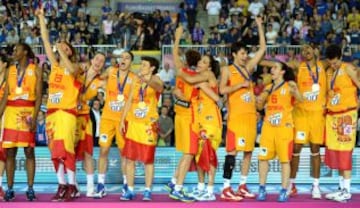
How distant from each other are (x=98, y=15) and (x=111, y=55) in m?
3.91

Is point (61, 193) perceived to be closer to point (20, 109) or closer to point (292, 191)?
point (20, 109)

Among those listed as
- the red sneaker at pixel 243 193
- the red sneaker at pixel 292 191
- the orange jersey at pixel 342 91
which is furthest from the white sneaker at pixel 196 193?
the orange jersey at pixel 342 91

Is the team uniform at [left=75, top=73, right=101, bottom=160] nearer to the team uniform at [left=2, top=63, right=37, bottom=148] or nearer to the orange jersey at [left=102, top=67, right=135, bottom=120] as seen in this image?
the orange jersey at [left=102, top=67, right=135, bottom=120]

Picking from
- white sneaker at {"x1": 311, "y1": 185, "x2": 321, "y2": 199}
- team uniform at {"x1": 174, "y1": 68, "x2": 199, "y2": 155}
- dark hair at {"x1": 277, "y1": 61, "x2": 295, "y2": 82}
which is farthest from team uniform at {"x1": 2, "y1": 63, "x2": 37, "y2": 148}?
white sneaker at {"x1": 311, "y1": 185, "x2": 321, "y2": 199}

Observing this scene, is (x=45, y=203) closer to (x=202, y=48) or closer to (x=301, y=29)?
(x=202, y=48)

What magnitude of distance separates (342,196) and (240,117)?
1.79m

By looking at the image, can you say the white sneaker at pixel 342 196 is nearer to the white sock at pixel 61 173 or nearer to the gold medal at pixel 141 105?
the gold medal at pixel 141 105

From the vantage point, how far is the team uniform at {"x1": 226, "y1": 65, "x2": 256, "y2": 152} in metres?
12.4

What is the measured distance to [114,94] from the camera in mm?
12594

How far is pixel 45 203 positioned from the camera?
1191 centimetres

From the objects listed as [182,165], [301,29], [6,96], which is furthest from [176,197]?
[301,29]

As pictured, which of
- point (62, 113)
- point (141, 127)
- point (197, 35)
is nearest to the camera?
point (62, 113)

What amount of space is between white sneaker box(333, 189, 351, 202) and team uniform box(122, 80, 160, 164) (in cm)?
262

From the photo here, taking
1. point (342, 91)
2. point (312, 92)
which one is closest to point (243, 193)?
point (312, 92)
